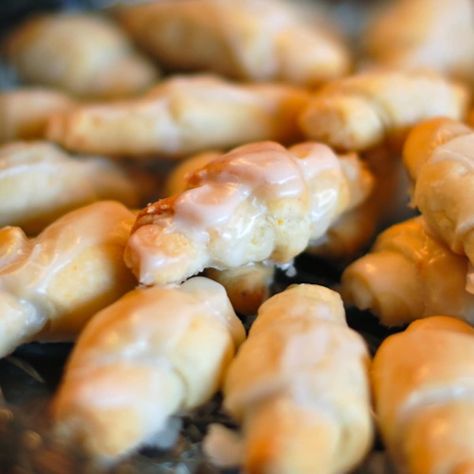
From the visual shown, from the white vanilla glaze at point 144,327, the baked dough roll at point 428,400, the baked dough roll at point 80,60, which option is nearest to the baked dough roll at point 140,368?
the white vanilla glaze at point 144,327

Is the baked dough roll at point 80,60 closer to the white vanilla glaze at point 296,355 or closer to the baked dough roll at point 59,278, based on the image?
the baked dough roll at point 59,278

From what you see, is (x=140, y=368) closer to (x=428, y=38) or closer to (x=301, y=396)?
(x=301, y=396)

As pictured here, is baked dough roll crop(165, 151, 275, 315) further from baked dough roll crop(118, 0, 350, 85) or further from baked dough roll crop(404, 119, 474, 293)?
baked dough roll crop(118, 0, 350, 85)

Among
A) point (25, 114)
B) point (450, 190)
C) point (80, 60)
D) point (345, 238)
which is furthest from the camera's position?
point (80, 60)

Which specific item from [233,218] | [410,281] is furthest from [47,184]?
[410,281]

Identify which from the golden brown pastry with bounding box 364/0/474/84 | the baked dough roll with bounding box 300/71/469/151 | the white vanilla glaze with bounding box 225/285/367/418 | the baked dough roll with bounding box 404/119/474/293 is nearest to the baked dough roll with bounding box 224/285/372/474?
the white vanilla glaze with bounding box 225/285/367/418

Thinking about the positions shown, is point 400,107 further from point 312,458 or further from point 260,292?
point 312,458

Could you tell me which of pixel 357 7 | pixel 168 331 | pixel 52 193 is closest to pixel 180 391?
pixel 168 331
